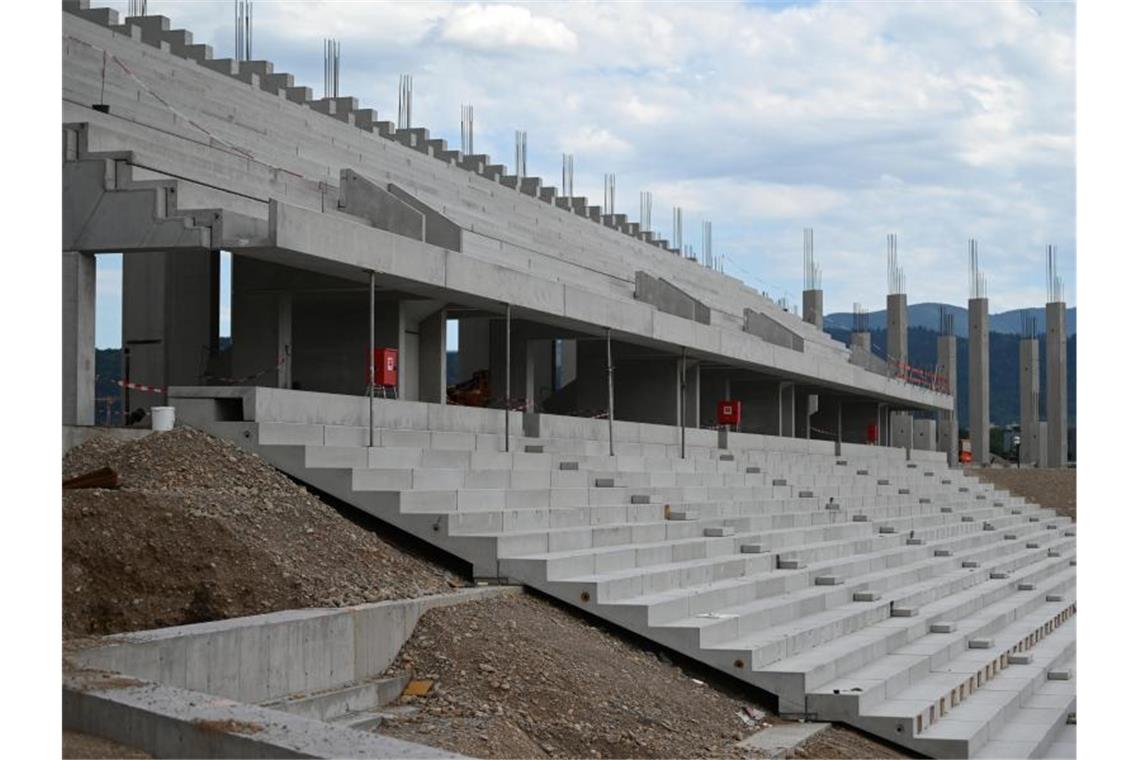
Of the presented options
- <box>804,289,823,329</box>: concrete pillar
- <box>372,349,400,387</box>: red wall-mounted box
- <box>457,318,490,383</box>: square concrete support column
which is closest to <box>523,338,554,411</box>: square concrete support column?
<box>457,318,490,383</box>: square concrete support column

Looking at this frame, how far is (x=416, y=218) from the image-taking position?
65.5ft

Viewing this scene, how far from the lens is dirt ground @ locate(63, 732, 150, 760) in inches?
307

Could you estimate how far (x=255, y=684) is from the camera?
10.2m

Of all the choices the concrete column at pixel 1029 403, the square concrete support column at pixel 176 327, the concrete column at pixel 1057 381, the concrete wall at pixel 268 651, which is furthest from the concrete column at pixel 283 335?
the concrete column at pixel 1029 403

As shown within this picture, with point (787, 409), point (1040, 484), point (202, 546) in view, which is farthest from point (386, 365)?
point (1040, 484)

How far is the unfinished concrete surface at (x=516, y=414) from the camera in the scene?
47.7ft

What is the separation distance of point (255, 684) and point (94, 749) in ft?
7.64

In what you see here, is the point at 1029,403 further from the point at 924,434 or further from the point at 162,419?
the point at 162,419

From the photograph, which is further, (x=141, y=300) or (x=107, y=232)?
(x=141, y=300)

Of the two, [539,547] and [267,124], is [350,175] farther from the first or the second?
[539,547]

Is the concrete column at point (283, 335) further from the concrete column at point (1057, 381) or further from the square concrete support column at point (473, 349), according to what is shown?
the concrete column at point (1057, 381)

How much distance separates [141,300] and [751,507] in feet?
30.2

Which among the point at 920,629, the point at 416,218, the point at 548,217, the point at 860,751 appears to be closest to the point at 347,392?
the point at 416,218

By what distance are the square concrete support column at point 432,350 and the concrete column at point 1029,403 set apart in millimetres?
44894
